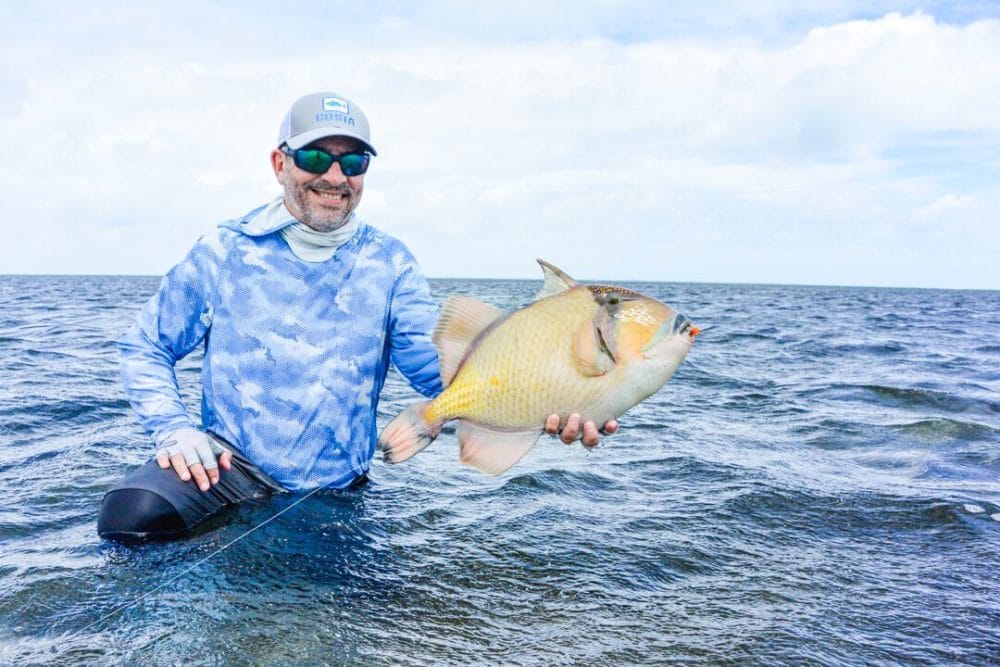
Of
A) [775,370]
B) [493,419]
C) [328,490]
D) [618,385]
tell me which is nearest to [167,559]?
[328,490]

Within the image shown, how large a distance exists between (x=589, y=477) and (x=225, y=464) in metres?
2.89

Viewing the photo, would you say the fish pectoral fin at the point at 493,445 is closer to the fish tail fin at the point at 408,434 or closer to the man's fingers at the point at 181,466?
the fish tail fin at the point at 408,434

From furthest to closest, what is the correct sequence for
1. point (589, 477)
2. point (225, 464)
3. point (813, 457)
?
point (813, 457) < point (589, 477) < point (225, 464)

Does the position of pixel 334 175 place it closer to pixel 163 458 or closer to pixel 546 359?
pixel 163 458

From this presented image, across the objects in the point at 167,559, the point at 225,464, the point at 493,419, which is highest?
the point at 493,419

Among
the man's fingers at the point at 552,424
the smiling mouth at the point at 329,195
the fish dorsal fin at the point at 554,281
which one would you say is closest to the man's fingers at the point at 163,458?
the smiling mouth at the point at 329,195

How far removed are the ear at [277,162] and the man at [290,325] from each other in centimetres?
1

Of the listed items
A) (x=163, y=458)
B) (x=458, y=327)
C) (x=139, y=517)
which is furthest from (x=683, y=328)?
(x=139, y=517)

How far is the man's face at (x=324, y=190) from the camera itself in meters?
4.58

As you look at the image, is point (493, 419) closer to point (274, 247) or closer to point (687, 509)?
point (274, 247)

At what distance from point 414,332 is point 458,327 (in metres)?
1.40

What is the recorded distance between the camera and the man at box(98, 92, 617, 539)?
4.59 meters

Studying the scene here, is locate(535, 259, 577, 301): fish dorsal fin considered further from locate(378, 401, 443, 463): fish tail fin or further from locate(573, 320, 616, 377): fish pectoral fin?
locate(378, 401, 443, 463): fish tail fin

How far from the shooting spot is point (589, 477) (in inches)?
250
